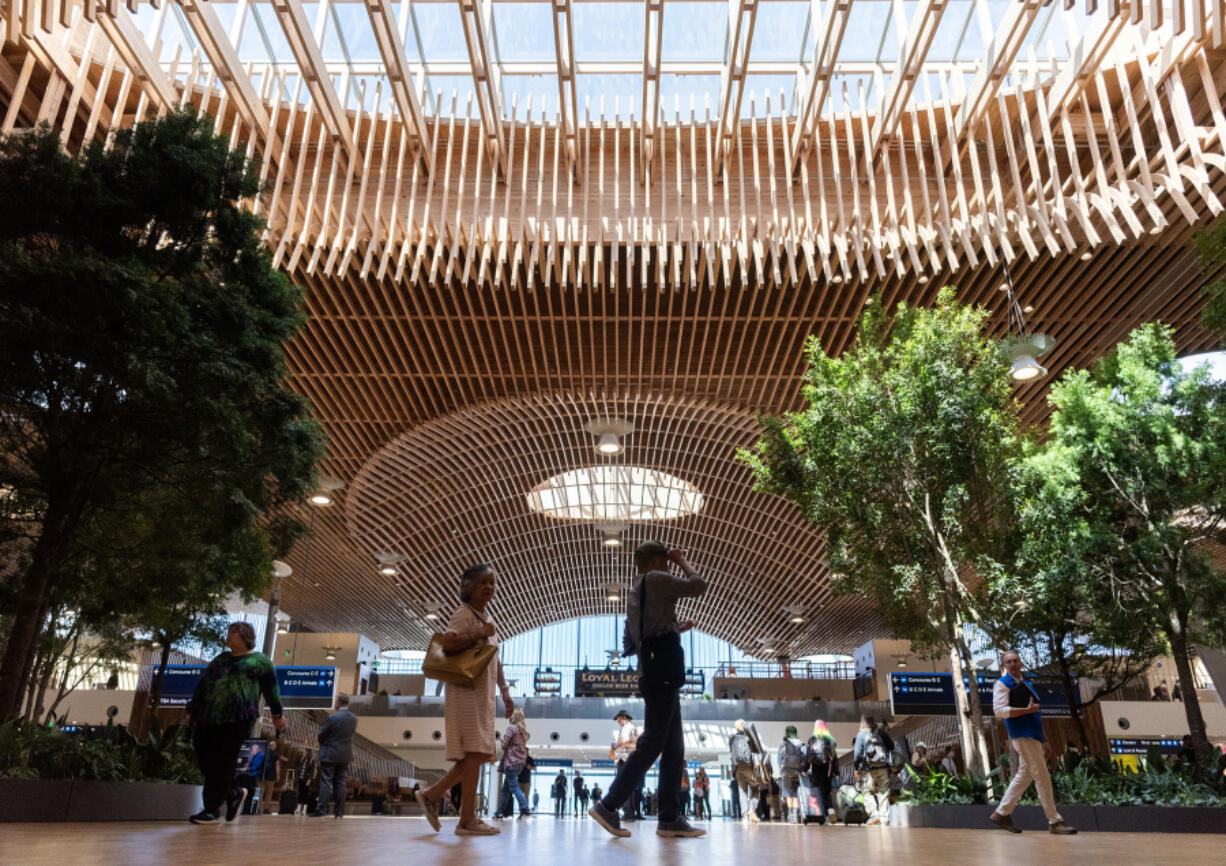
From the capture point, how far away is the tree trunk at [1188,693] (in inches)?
361

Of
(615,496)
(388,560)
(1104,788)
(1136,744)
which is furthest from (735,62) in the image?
(1136,744)

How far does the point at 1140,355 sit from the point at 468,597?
9384 mm

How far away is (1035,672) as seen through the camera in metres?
14.3

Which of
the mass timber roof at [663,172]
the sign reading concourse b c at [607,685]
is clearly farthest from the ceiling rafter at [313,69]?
the sign reading concourse b c at [607,685]

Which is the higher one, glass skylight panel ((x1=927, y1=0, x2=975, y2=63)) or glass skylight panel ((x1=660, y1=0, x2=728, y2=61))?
glass skylight panel ((x1=660, y1=0, x2=728, y2=61))

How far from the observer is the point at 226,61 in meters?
8.41

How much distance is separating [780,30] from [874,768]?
30.1 feet

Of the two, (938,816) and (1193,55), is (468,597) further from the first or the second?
(1193,55)

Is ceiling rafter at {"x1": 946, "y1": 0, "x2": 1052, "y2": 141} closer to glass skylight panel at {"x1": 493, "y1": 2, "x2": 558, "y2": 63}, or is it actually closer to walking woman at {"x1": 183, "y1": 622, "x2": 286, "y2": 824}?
glass skylight panel at {"x1": 493, "y1": 2, "x2": 558, "y2": 63}

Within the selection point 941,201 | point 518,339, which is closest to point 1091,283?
point 941,201

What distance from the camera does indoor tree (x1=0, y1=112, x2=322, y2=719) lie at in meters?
4.93

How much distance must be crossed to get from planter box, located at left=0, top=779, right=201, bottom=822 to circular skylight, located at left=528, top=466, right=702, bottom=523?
717 inches

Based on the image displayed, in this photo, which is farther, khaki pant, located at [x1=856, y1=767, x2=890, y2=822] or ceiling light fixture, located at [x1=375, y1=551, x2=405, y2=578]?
ceiling light fixture, located at [x1=375, y1=551, x2=405, y2=578]

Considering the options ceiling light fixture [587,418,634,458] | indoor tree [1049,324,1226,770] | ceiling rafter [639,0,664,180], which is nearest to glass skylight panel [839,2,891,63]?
ceiling rafter [639,0,664,180]
